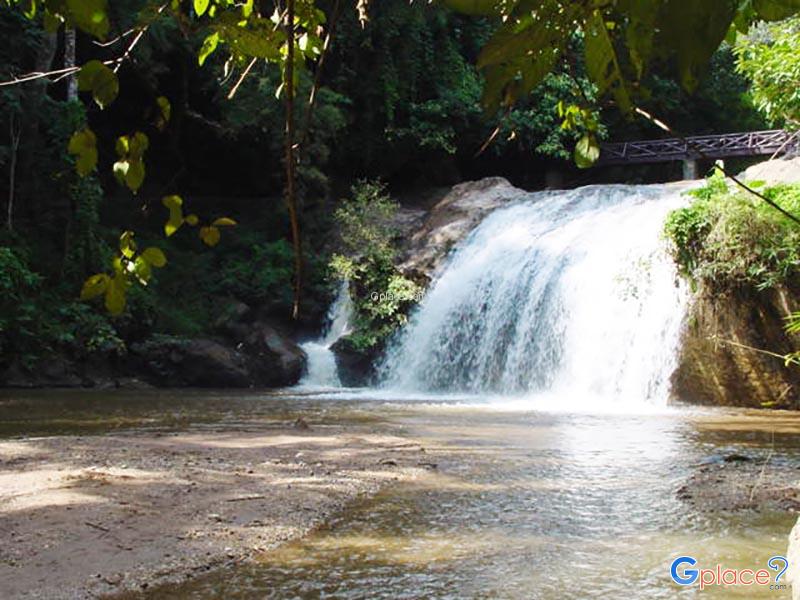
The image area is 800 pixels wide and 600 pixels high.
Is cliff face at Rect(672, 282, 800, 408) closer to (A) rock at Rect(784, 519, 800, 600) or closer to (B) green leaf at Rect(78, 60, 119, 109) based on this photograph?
(A) rock at Rect(784, 519, 800, 600)

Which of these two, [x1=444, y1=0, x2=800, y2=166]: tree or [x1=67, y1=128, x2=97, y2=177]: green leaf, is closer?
[x1=444, y1=0, x2=800, y2=166]: tree

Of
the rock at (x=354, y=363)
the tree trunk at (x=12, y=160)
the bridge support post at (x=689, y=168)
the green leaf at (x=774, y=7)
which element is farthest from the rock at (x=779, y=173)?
the tree trunk at (x=12, y=160)

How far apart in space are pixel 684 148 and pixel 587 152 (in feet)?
63.3

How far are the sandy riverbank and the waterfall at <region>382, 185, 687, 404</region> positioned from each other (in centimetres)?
553

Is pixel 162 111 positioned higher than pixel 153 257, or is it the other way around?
pixel 162 111

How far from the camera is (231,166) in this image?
19.3m

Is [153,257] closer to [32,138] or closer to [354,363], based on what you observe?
[354,363]

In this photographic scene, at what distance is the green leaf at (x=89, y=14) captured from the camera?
80 cm

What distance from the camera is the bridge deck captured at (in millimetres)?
18562

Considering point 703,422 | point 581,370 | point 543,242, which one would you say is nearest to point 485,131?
point 543,242

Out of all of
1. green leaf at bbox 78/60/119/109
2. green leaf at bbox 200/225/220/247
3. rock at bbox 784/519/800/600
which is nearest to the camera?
green leaf at bbox 78/60/119/109

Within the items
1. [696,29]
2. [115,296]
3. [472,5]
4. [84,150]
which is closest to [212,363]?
[115,296]

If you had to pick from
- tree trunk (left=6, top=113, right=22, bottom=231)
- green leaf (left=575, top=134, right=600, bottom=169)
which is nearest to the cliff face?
green leaf (left=575, top=134, right=600, bottom=169)
